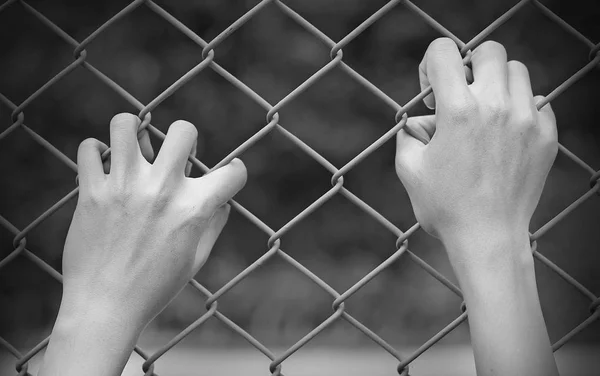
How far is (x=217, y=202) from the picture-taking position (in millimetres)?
761

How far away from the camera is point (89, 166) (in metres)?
0.75

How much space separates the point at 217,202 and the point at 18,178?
217 centimetres

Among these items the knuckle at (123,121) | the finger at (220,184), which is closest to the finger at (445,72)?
the finger at (220,184)

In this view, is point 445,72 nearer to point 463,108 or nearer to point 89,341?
point 463,108

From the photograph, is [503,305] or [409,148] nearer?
[503,305]

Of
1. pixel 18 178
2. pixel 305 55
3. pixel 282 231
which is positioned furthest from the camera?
→ pixel 305 55

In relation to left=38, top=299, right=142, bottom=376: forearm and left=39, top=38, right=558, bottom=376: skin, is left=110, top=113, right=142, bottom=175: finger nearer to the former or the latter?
left=39, top=38, right=558, bottom=376: skin

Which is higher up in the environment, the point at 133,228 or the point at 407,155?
the point at 407,155

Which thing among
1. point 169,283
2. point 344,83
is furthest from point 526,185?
point 344,83

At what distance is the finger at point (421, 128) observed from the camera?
32.1 inches

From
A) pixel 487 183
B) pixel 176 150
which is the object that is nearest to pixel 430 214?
pixel 487 183

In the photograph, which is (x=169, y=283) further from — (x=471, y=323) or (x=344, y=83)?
(x=344, y=83)

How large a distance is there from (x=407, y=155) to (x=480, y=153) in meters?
0.10

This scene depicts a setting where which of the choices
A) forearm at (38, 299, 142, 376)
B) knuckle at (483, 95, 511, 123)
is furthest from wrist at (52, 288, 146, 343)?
knuckle at (483, 95, 511, 123)
